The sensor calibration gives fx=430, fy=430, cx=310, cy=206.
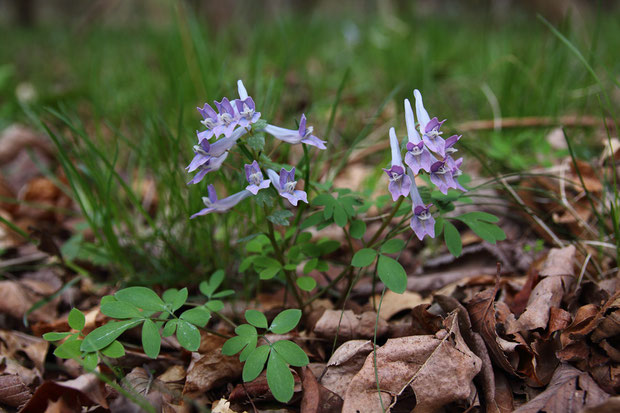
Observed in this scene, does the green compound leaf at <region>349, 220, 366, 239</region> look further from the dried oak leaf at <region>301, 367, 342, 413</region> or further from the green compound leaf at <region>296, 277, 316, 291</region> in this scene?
the dried oak leaf at <region>301, 367, 342, 413</region>

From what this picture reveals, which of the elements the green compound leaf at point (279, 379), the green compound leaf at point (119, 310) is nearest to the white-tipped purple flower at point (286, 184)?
the green compound leaf at point (279, 379)

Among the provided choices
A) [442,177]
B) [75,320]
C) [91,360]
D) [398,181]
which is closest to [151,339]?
[91,360]

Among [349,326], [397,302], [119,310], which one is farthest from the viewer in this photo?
[397,302]

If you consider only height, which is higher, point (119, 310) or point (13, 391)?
point (119, 310)

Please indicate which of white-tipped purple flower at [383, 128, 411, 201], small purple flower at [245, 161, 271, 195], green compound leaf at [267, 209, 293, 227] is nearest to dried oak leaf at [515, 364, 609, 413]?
white-tipped purple flower at [383, 128, 411, 201]

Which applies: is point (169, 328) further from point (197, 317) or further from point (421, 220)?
point (421, 220)

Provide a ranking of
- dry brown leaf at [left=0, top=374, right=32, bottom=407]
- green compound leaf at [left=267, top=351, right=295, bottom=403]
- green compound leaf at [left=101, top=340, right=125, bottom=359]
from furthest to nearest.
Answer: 1. dry brown leaf at [left=0, top=374, right=32, bottom=407]
2. green compound leaf at [left=101, top=340, right=125, bottom=359]
3. green compound leaf at [left=267, top=351, right=295, bottom=403]

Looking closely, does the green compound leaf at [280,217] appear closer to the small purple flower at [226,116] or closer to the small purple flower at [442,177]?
the small purple flower at [226,116]
